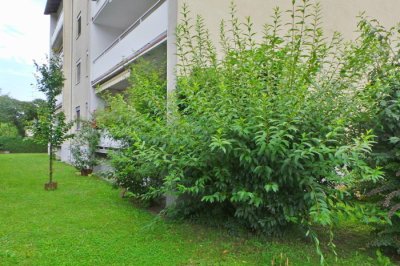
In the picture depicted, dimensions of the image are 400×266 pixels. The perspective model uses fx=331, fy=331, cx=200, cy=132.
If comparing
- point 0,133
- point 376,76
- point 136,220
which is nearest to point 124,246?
point 136,220

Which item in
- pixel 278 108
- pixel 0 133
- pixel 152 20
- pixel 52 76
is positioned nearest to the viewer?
pixel 278 108

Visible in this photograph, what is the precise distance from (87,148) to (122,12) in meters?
6.07

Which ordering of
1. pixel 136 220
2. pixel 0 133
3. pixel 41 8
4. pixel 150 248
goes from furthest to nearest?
pixel 0 133 → pixel 41 8 → pixel 136 220 → pixel 150 248

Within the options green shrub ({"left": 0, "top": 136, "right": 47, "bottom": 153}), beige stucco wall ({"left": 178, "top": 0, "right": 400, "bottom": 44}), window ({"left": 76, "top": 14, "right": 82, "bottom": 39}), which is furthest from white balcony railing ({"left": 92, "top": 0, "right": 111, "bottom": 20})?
green shrub ({"left": 0, "top": 136, "right": 47, "bottom": 153})

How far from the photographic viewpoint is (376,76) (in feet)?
17.1

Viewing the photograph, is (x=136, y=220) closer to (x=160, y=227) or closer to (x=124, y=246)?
(x=160, y=227)

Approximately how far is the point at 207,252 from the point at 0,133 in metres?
42.2

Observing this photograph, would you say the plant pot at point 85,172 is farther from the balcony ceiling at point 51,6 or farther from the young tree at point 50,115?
the balcony ceiling at point 51,6

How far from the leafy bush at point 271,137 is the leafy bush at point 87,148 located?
842 cm

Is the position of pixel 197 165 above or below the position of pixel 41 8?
below

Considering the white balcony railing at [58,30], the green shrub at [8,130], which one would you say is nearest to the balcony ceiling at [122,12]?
the white balcony railing at [58,30]

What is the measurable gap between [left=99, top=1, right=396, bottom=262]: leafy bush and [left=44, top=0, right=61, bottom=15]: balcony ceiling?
27.0m

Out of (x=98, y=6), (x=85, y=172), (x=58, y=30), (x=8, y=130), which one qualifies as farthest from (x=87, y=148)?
(x=8, y=130)

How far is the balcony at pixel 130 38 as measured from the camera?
348 inches
